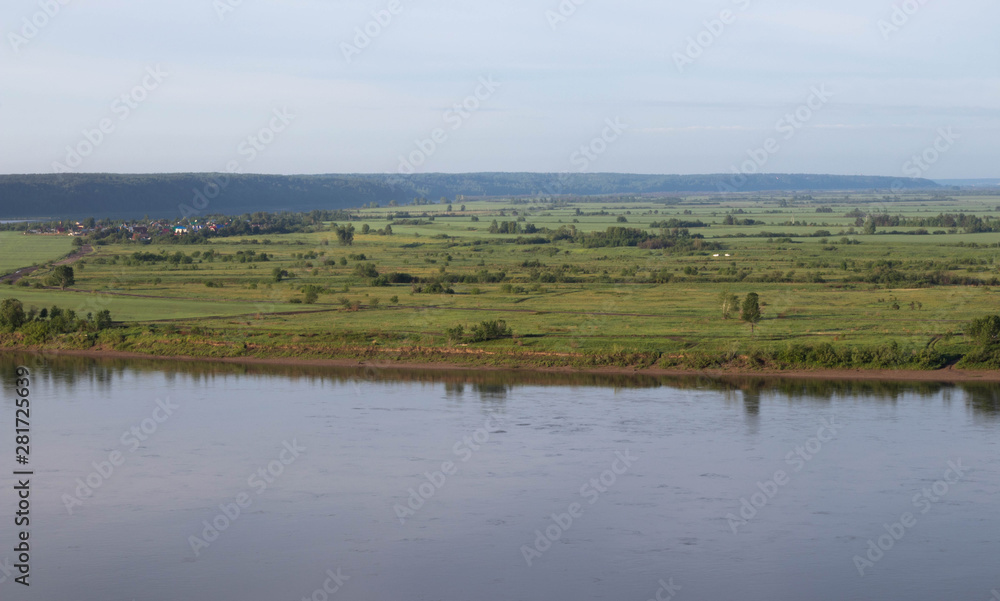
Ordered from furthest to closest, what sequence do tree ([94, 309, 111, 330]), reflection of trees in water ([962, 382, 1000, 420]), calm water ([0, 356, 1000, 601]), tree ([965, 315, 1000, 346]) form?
tree ([94, 309, 111, 330]), tree ([965, 315, 1000, 346]), reflection of trees in water ([962, 382, 1000, 420]), calm water ([0, 356, 1000, 601])

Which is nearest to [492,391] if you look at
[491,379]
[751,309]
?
[491,379]

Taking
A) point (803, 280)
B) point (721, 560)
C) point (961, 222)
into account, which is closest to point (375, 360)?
point (721, 560)

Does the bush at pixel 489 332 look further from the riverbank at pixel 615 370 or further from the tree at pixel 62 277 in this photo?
the tree at pixel 62 277

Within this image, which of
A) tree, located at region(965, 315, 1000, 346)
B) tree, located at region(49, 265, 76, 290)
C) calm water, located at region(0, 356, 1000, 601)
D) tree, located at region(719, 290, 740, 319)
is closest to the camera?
calm water, located at region(0, 356, 1000, 601)

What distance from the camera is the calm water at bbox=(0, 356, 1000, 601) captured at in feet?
57.5

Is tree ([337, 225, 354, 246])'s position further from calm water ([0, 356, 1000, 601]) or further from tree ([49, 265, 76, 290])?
calm water ([0, 356, 1000, 601])

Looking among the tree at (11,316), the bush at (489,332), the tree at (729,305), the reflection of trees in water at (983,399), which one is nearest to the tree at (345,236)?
the tree at (11,316)

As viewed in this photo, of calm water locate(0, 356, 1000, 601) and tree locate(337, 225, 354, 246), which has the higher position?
tree locate(337, 225, 354, 246)

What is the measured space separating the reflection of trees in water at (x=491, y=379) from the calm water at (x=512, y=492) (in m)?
0.22

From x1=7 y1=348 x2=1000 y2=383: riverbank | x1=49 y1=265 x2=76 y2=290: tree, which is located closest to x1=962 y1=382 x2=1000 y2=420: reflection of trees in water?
x1=7 y1=348 x2=1000 y2=383: riverbank

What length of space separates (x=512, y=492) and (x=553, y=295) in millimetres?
30805

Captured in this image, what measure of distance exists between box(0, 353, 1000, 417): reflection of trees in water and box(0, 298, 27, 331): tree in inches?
93.0

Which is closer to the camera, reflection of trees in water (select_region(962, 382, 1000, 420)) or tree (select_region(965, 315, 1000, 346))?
reflection of trees in water (select_region(962, 382, 1000, 420))

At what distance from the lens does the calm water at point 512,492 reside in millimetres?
17516
